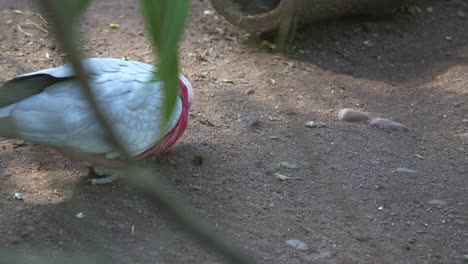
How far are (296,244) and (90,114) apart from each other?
957 millimetres

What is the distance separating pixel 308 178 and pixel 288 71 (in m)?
1.19

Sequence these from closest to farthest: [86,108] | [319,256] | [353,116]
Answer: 1. [319,256]
2. [86,108]
3. [353,116]

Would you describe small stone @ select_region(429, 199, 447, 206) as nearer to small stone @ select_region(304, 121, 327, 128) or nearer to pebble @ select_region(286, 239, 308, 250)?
pebble @ select_region(286, 239, 308, 250)

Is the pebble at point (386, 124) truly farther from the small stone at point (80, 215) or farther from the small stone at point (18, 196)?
the small stone at point (18, 196)

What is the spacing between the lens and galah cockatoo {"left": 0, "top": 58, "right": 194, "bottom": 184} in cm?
276

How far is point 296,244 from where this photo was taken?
276 centimetres

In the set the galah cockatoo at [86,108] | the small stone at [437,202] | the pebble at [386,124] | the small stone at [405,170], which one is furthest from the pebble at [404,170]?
the galah cockatoo at [86,108]

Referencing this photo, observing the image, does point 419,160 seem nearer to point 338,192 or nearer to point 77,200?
point 338,192

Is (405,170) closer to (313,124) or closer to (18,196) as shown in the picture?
(313,124)

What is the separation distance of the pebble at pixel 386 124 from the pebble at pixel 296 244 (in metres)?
1.17

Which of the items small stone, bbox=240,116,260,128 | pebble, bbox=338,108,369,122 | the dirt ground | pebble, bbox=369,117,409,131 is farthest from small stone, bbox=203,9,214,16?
pebble, bbox=369,117,409,131

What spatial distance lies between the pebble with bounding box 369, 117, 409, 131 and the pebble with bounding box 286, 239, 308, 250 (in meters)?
1.17

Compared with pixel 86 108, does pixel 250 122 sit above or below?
below

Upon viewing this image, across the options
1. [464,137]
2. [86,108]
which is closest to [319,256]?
[86,108]
